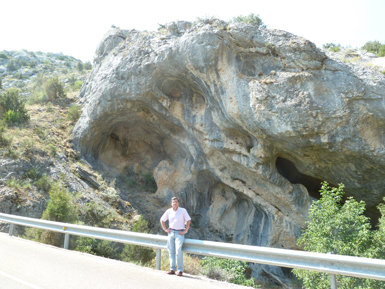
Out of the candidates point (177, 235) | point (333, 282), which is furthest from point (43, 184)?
point (333, 282)

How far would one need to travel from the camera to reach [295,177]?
56.4 ft

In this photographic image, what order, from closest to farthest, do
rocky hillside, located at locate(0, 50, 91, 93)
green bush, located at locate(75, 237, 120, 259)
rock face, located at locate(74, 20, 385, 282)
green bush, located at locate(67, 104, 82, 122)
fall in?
green bush, located at locate(75, 237, 120, 259) → rock face, located at locate(74, 20, 385, 282) → green bush, located at locate(67, 104, 82, 122) → rocky hillside, located at locate(0, 50, 91, 93)

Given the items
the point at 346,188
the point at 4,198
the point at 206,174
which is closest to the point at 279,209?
the point at 346,188

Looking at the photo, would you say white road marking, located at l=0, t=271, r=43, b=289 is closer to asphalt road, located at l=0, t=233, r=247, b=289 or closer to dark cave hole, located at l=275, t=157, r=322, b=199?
asphalt road, located at l=0, t=233, r=247, b=289

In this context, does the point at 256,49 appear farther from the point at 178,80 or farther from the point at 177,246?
the point at 177,246

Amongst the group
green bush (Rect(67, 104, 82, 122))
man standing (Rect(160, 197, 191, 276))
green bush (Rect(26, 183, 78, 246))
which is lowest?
green bush (Rect(26, 183, 78, 246))

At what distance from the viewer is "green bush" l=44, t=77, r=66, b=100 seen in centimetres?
2364

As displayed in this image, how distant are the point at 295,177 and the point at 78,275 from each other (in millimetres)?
14164

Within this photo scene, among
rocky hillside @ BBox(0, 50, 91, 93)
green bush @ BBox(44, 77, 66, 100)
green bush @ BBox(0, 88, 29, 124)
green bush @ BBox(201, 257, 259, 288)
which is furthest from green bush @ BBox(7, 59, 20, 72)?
green bush @ BBox(201, 257, 259, 288)

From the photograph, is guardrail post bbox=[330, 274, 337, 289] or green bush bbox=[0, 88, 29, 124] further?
green bush bbox=[0, 88, 29, 124]

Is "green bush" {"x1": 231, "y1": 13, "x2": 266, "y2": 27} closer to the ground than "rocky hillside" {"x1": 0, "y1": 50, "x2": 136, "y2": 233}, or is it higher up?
higher up

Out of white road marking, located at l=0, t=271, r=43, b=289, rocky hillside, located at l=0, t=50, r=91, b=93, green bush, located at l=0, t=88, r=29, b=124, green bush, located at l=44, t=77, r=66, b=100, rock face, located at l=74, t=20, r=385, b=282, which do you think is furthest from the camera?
rocky hillside, located at l=0, t=50, r=91, b=93

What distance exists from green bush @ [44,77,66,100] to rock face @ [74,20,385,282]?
17.3ft

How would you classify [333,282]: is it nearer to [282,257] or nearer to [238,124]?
[282,257]
